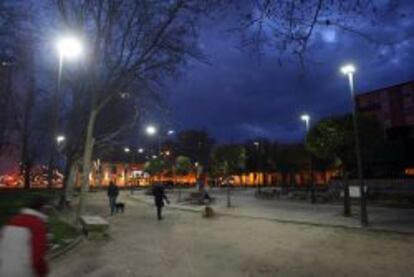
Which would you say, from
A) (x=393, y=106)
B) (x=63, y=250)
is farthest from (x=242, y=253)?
(x=393, y=106)

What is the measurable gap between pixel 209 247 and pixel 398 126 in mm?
32839

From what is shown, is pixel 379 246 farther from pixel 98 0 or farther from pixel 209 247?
pixel 98 0

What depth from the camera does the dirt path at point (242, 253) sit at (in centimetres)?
1110

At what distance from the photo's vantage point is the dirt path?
11.1 meters

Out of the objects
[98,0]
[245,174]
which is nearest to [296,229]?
[98,0]

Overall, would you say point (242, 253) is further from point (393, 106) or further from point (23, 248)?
point (393, 106)

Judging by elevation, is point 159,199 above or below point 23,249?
above

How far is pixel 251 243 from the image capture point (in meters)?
15.5

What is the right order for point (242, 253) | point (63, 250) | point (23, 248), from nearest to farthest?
point (23, 248) → point (242, 253) → point (63, 250)

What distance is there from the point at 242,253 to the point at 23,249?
8364 millimetres

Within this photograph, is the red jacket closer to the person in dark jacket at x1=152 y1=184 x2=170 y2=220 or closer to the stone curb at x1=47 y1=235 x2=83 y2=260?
the stone curb at x1=47 y1=235 x2=83 y2=260

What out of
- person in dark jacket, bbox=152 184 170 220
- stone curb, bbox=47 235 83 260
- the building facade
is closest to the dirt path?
stone curb, bbox=47 235 83 260

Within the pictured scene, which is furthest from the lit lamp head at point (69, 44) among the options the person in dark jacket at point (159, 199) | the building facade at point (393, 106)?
the building facade at point (393, 106)

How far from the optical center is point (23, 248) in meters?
5.82
